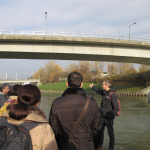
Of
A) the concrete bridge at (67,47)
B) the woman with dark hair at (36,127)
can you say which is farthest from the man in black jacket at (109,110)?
the concrete bridge at (67,47)

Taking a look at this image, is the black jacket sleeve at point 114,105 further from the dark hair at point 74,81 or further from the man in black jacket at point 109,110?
the dark hair at point 74,81

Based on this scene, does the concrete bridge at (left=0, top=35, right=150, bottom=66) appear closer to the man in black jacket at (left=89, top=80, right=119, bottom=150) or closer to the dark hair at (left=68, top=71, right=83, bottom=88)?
the man in black jacket at (left=89, top=80, right=119, bottom=150)

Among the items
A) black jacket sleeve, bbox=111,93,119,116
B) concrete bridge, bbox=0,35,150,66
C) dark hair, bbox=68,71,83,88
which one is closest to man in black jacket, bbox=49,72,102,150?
dark hair, bbox=68,71,83,88

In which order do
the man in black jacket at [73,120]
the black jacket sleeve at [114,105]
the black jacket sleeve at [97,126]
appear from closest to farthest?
the man in black jacket at [73,120]
the black jacket sleeve at [97,126]
the black jacket sleeve at [114,105]

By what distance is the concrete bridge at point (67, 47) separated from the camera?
1736cm

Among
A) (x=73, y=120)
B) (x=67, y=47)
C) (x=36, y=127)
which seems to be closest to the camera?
(x=36, y=127)

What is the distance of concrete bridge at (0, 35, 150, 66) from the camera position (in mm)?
17359

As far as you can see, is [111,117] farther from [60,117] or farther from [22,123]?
[22,123]

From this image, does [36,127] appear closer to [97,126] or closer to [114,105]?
[97,126]

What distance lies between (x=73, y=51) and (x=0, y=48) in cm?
801

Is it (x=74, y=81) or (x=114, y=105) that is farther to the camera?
(x=114, y=105)

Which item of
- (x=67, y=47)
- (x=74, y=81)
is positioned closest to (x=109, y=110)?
(x=74, y=81)

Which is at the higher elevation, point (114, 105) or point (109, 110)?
point (114, 105)

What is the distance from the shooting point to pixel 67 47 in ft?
61.3
